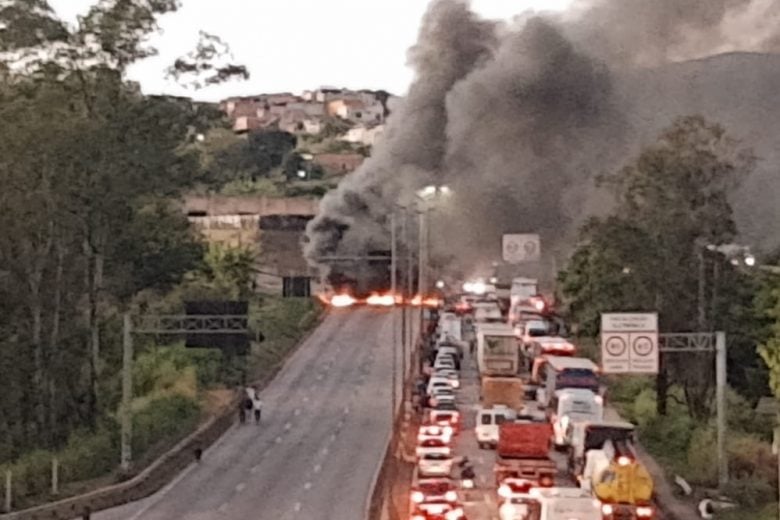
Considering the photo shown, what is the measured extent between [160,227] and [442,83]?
52.1m

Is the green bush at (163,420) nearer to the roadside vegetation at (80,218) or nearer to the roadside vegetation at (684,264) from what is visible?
the roadside vegetation at (80,218)

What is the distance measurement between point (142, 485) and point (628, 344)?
40.7 feet

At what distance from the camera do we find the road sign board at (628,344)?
137ft

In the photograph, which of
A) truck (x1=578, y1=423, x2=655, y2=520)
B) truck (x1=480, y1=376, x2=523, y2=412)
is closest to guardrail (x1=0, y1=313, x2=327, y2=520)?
truck (x1=480, y1=376, x2=523, y2=412)

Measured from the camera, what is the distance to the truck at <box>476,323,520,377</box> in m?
Answer: 60.2

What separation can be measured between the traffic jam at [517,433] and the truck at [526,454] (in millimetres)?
22

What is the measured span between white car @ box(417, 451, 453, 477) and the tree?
41.8 ft

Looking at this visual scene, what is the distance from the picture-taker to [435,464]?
135 feet

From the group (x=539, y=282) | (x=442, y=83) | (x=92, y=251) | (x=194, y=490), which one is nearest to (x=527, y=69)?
(x=442, y=83)

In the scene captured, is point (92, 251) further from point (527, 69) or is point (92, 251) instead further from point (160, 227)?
point (527, 69)

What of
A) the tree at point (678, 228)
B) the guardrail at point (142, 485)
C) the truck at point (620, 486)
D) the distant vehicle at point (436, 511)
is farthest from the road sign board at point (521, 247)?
the distant vehicle at point (436, 511)

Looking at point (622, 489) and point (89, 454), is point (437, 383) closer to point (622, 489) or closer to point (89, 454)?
point (89, 454)

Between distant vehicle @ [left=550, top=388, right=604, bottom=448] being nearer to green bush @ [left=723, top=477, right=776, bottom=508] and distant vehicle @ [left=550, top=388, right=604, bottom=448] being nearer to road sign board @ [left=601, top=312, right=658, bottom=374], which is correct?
road sign board @ [left=601, top=312, right=658, bottom=374]

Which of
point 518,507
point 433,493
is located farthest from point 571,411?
point 433,493
